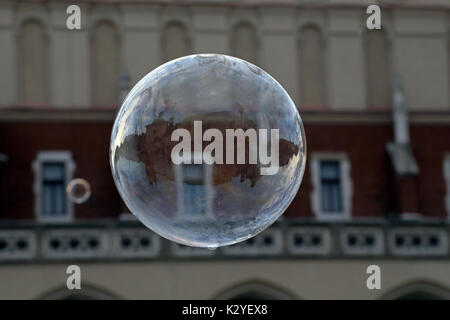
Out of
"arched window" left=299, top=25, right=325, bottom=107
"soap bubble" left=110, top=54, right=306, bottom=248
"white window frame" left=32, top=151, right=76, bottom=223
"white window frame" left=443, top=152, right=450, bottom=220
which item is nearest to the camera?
"soap bubble" left=110, top=54, right=306, bottom=248

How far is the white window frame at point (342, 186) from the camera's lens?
4556cm

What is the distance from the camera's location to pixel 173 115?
13.9m

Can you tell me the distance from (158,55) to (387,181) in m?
8.27

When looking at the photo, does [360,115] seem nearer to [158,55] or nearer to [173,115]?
[158,55]

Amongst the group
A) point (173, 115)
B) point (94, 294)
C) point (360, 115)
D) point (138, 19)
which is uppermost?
point (138, 19)

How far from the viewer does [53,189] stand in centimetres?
4472

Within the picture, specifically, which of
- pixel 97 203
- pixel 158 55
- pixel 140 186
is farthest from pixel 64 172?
pixel 140 186

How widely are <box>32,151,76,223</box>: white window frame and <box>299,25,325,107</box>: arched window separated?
771 cm

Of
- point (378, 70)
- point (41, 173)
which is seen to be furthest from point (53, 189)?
point (378, 70)

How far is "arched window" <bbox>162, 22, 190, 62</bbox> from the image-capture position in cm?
4647

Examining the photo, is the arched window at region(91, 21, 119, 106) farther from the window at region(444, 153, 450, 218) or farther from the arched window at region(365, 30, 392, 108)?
the window at region(444, 153, 450, 218)

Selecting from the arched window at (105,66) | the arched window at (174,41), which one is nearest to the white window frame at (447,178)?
the arched window at (174,41)

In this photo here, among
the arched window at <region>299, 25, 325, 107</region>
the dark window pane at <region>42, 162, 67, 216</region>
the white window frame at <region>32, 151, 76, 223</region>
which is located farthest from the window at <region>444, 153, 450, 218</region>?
the dark window pane at <region>42, 162, 67, 216</region>

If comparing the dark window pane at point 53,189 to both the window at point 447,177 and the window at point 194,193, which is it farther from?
the window at point 194,193
